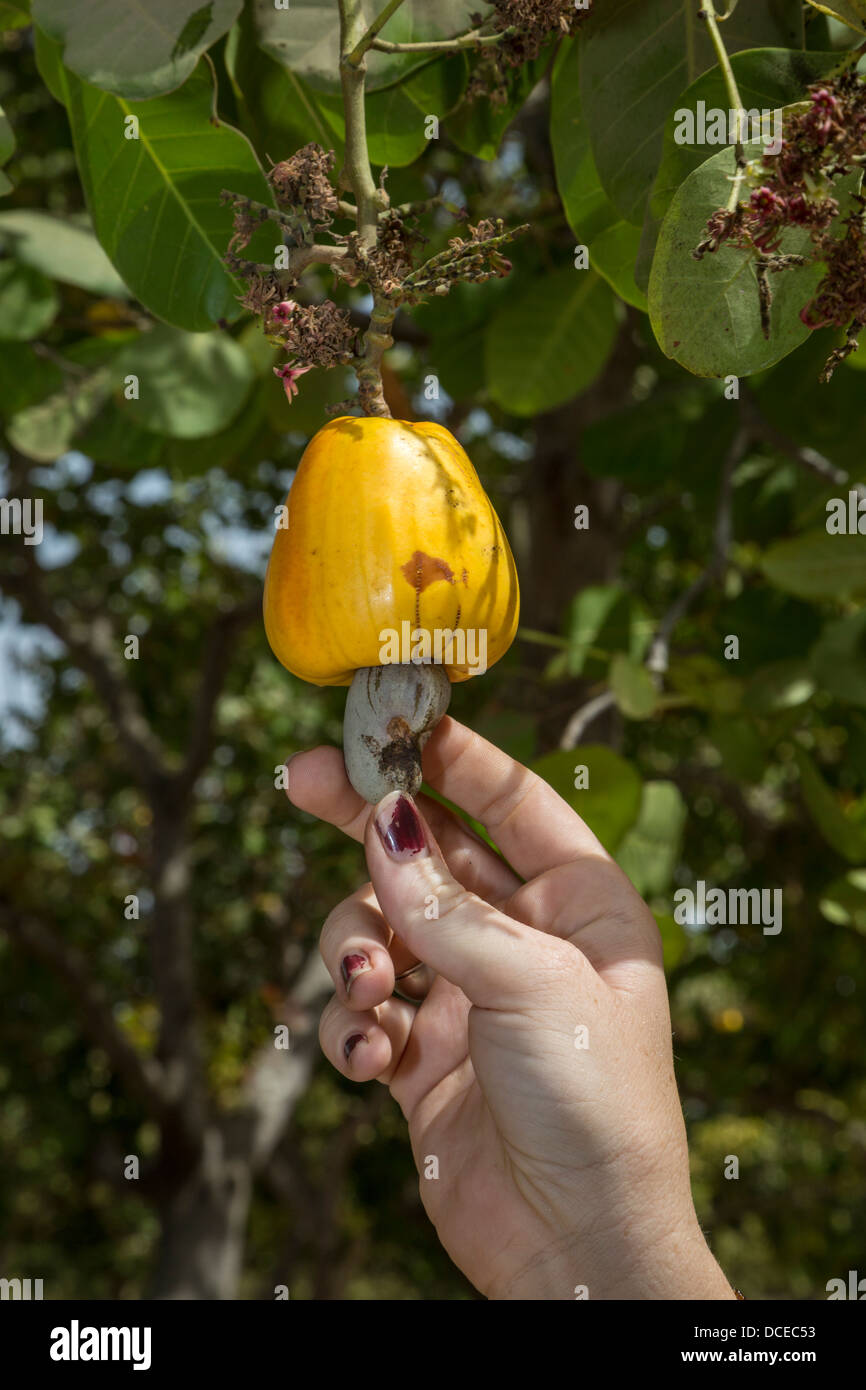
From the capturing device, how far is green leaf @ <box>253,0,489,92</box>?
947 millimetres

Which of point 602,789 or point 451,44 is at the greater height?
point 451,44

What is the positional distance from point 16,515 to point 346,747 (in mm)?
3022

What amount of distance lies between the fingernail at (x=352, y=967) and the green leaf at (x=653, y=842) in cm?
68

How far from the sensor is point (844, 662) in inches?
60.7

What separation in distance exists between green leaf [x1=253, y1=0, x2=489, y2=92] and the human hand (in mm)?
576

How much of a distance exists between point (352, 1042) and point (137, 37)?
860mm

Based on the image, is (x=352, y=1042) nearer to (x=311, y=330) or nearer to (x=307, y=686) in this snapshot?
(x=311, y=330)

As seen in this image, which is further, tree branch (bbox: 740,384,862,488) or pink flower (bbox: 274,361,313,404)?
tree branch (bbox: 740,384,862,488)

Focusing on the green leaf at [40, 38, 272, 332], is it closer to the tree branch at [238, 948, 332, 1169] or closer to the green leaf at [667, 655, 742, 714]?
the green leaf at [667, 655, 742, 714]

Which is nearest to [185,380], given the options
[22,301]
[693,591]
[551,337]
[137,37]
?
[22,301]

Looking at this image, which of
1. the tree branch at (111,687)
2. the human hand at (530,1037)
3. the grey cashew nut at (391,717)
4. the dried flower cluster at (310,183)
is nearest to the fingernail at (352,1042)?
the human hand at (530,1037)

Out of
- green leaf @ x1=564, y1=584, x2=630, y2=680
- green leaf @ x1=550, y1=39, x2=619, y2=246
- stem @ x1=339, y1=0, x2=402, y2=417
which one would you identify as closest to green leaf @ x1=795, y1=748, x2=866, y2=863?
green leaf @ x1=564, y1=584, x2=630, y2=680

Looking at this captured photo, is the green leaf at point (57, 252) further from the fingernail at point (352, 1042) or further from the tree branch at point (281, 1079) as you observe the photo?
the tree branch at point (281, 1079)

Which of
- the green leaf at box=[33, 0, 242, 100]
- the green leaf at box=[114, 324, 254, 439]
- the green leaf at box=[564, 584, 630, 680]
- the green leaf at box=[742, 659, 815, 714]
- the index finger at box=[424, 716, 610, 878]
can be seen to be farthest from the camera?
the green leaf at box=[564, 584, 630, 680]
